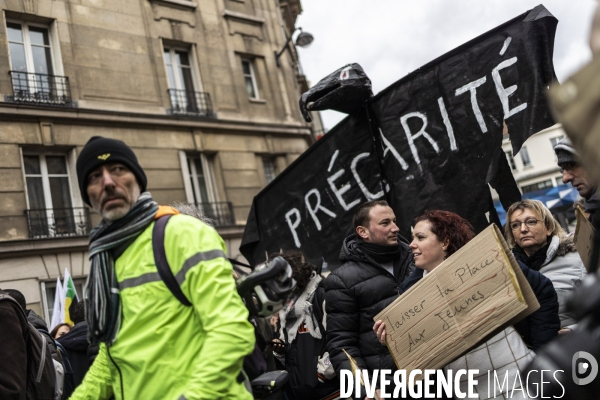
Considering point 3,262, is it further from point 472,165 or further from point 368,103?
point 472,165

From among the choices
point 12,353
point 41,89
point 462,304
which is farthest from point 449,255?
point 41,89

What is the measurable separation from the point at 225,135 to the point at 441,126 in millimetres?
14107

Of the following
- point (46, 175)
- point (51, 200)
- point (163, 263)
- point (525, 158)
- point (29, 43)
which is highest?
point (525, 158)

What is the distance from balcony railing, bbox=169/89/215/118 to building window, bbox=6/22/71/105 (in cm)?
323

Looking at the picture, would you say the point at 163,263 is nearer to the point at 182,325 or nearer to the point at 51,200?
the point at 182,325

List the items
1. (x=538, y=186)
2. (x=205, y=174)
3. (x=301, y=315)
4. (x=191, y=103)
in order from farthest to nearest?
(x=538, y=186) < (x=191, y=103) < (x=205, y=174) < (x=301, y=315)

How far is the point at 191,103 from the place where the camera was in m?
18.0

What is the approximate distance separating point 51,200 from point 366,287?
12699 mm

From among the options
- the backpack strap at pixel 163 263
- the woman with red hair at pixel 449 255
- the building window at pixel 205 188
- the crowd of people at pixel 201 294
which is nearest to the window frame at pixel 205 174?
the building window at pixel 205 188

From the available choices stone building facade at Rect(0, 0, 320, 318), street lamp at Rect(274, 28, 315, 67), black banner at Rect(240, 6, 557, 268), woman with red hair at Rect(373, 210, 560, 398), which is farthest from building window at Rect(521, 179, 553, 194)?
woman with red hair at Rect(373, 210, 560, 398)

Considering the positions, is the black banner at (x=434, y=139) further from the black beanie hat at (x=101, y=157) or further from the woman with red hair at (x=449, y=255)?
the black beanie hat at (x=101, y=157)

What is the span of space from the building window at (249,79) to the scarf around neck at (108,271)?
17.8m

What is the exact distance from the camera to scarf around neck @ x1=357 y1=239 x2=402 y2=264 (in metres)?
3.96

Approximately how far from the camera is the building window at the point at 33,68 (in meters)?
14.7
